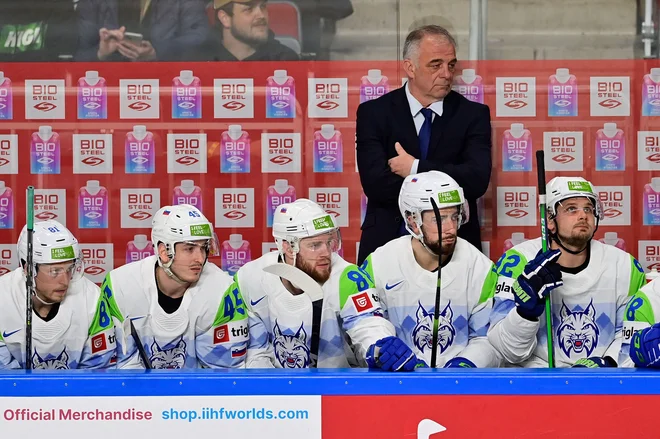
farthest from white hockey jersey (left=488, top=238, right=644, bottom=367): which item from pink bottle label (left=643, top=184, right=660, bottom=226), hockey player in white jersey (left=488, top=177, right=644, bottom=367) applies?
pink bottle label (left=643, top=184, right=660, bottom=226)

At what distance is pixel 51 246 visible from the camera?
479cm

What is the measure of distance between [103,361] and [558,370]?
87.7 inches

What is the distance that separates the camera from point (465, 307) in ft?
15.4

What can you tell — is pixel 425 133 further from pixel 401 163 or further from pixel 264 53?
pixel 264 53

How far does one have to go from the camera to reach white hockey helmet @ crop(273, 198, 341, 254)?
4590mm

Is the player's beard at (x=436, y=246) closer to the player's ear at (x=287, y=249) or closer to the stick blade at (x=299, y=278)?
the player's ear at (x=287, y=249)

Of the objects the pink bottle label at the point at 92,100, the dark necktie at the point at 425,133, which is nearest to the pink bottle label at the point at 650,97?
the dark necktie at the point at 425,133

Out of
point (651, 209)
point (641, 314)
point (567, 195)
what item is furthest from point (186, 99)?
point (641, 314)

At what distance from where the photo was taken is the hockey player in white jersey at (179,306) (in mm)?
4688

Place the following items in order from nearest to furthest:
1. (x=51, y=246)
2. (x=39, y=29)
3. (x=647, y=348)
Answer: (x=647, y=348)
(x=51, y=246)
(x=39, y=29)

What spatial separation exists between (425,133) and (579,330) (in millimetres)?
1290

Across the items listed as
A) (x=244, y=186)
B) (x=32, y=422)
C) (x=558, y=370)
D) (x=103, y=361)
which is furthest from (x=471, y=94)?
(x=32, y=422)

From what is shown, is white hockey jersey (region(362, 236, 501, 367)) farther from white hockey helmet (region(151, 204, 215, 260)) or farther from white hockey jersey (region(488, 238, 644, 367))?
white hockey helmet (region(151, 204, 215, 260))

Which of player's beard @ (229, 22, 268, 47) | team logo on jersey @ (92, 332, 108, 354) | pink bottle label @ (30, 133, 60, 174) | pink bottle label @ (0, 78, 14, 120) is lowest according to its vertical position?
team logo on jersey @ (92, 332, 108, 354)
